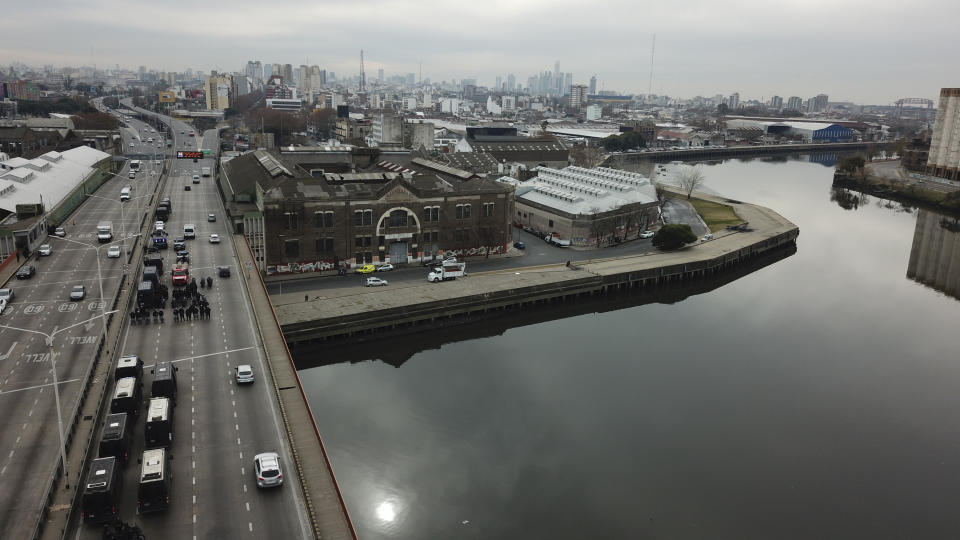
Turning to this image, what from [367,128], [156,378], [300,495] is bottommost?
[300,495]

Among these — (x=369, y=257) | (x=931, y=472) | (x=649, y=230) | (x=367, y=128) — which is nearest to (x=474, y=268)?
(x=369, y=257)

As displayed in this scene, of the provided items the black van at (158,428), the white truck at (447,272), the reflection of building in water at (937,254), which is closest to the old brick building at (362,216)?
the white truck at (447,272)

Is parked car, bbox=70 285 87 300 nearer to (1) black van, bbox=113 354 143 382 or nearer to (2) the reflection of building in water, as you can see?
(1) black van, bbox=113 354 143 382

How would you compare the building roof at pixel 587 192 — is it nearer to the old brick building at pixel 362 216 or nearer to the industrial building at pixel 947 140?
the old brick building at pixel 362 216

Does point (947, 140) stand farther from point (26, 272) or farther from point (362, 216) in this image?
point (26, 272)

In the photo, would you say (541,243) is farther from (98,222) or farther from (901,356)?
(98,222)

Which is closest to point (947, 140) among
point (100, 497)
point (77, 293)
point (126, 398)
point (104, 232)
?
point (104, 232)

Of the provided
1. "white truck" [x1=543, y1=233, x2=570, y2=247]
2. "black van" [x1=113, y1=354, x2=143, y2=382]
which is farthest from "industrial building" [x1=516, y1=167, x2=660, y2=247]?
"black van" [x1=113, y1=354, x2=143, y2=382]
